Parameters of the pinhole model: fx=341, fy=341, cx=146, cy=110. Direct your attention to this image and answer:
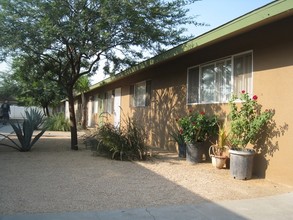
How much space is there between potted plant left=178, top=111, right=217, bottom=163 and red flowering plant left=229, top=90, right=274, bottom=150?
1311 mm

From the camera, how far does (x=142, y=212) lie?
480 cm

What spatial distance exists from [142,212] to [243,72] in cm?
480

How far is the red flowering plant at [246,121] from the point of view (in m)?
7.20

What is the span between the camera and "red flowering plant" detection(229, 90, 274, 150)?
720cm

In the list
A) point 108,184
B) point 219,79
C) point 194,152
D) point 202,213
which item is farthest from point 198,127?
point 202,213

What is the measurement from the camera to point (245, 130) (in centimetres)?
741

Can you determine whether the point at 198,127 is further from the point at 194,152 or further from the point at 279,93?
the point at 279,93

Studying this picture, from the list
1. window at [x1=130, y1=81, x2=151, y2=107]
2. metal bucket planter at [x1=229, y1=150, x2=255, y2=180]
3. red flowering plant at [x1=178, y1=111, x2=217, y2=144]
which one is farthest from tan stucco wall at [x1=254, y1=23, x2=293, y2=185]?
window at [x1=130, y1=81, x2=151, y2=107]

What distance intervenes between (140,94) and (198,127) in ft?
22.5

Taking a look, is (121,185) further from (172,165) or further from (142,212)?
(172,165)

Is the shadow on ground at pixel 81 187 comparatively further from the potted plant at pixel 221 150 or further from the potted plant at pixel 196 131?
the potted plant at pixel 221 150

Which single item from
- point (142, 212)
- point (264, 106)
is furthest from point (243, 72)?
point (142, 212)

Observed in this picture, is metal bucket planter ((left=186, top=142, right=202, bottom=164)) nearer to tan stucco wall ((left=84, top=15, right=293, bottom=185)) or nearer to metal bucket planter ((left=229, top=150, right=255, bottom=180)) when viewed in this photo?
tan stucco wall ((left=84, top=15, right=293, bottom=185))

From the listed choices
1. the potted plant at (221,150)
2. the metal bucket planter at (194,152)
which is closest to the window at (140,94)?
the metal bucket planter at (194,152)
